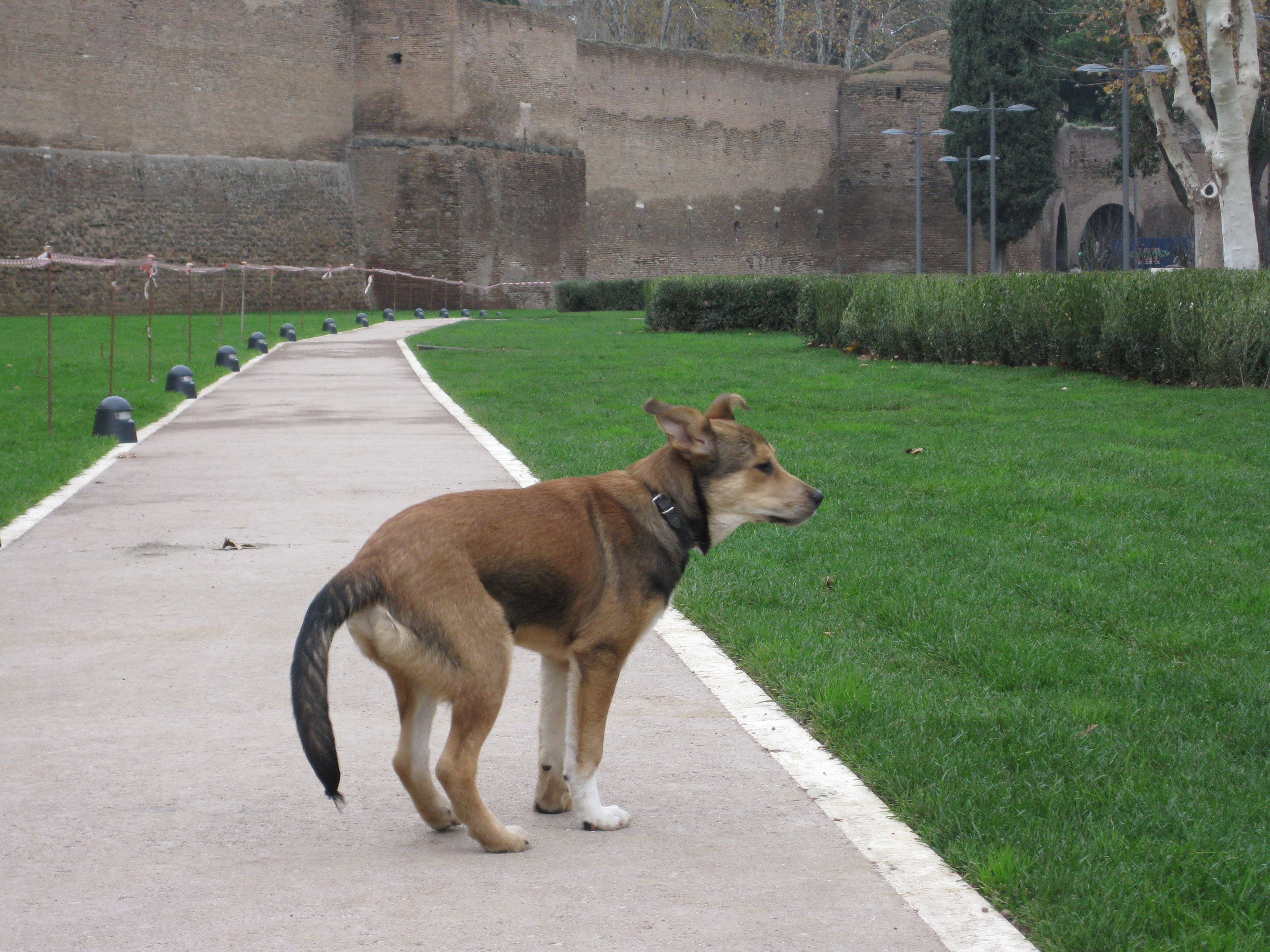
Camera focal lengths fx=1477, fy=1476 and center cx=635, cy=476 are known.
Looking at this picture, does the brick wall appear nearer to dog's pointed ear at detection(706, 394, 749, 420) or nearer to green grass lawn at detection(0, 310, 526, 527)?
green grass lawn at detection(0, 310, 526, 527)

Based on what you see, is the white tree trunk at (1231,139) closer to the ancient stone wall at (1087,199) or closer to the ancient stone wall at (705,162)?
the ancient stone wall at (705,162)

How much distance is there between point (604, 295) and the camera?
44.6 metres

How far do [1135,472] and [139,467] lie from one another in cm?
709

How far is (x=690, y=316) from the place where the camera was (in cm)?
3000

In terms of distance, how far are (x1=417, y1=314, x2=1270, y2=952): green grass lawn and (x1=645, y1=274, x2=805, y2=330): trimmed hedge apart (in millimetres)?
15108

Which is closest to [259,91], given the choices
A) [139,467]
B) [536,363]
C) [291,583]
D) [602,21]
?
[536,363]

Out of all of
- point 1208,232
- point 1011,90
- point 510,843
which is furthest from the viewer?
point 1011,90

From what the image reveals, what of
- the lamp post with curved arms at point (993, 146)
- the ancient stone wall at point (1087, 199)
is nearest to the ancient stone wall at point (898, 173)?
the lamp post with curved arms at point (993, 146)

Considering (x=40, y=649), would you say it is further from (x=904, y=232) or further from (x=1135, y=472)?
(x=904, y=232)

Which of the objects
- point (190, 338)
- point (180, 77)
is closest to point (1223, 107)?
point (190, 338)

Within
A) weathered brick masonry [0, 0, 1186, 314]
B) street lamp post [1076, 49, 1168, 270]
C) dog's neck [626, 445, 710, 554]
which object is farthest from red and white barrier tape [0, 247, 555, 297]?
dog's neck [626, 445, 710, 554]

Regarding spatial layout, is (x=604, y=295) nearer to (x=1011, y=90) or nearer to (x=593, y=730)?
(x=1011, y=90)

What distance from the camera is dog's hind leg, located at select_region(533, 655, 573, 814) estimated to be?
4.04 meters

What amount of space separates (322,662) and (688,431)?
118cm
